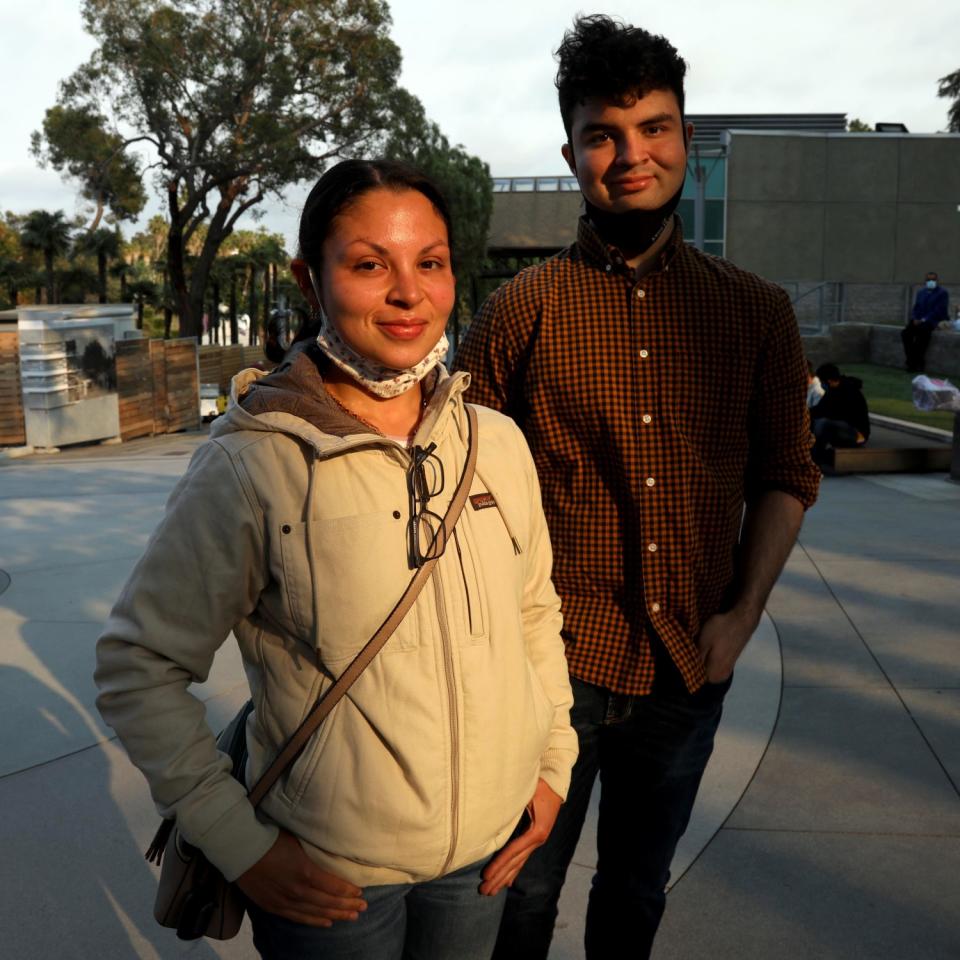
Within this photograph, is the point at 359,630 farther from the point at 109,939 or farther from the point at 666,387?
the point at 109,939

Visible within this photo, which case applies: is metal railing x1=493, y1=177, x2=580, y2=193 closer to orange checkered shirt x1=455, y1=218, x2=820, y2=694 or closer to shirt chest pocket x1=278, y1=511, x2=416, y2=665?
orange checkered shirt x1=455, y1=218, x2=820, y2=694

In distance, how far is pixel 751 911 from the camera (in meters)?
3.24

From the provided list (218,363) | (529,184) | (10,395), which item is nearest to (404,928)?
(10,395)

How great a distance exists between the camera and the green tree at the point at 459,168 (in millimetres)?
39000

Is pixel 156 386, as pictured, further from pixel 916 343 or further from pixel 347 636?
pixel 347 636

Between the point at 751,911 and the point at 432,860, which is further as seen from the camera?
the point at 751,911

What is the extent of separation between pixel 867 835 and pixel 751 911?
2.16ft

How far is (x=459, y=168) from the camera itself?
44844 mm

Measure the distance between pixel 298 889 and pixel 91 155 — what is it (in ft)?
128

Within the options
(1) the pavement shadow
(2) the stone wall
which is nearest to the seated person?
(1) the pavement shadow

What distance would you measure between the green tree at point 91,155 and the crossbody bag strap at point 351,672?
37.4 m

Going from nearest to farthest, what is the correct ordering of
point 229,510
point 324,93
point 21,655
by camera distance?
point 229,510, point 21,655, point 324,93

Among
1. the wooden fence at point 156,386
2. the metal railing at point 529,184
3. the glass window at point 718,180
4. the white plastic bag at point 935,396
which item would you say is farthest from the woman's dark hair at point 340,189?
the metal railing at point 529,184

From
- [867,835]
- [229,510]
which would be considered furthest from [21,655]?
[229,510]
